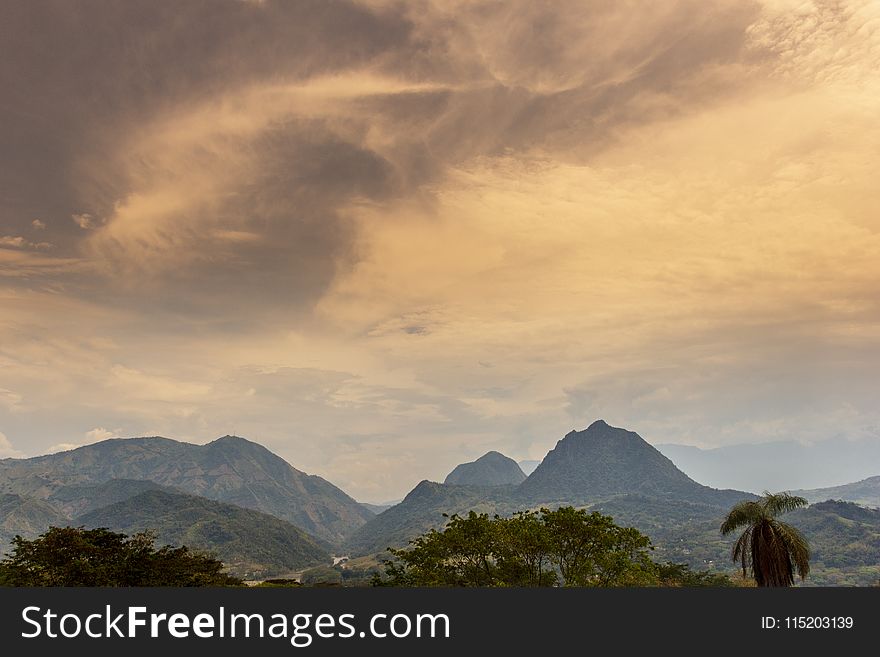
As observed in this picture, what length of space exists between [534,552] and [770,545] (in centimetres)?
2122

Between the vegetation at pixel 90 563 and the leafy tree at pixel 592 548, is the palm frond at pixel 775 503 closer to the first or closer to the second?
the leafy tree at pixel 592 548

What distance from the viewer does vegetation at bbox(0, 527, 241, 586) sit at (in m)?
59.6

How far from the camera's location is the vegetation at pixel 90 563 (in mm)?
59625

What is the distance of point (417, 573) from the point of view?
6012 cm

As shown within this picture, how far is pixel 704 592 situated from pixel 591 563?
32848 millimetres

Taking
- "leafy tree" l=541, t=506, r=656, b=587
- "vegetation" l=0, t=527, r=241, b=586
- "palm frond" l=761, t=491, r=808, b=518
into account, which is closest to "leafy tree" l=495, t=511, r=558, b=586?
"leafy tree" l=541, t=506, r=656, b=587

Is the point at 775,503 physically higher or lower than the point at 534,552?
higher

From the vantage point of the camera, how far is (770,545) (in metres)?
38.1

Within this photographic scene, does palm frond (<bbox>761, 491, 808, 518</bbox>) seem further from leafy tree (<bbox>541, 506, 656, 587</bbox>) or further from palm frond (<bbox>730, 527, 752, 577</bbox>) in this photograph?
leafy tree (<bbox>541, 506, 656, 587</bbox>)

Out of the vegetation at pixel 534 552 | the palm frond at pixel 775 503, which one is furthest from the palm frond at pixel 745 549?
the vegetation at pixel 534 552

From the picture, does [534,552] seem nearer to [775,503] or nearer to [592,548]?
[592,548]

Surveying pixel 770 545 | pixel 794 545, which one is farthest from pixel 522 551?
pixel 794 545

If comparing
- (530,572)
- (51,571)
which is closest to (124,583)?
(51,571)

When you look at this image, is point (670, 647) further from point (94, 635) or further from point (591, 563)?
point (591, 563)
